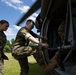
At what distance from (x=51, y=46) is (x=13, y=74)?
5.19 feet

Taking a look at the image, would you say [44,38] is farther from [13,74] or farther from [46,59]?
[13,74]

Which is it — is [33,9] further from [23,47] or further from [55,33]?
[23,47]

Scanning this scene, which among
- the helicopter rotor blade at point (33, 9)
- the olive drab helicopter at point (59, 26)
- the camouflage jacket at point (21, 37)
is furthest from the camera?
the helicopter rotor blade at point (33, 9)

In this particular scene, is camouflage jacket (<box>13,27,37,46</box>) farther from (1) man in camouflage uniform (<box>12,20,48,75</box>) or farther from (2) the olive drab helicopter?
(2) the olive drab helicopter

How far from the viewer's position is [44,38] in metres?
6.62

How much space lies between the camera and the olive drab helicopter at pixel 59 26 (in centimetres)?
532

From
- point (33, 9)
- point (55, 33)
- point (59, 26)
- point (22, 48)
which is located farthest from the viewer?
point (33, 9)

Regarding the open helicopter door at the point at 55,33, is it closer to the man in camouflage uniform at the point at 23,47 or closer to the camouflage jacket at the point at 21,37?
the man in camouflage uniform at the point at 23,47

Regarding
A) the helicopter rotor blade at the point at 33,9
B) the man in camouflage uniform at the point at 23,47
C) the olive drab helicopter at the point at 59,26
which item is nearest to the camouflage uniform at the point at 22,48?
the man in camouflage uniform at the point at 23,47

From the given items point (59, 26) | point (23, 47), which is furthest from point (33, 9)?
point (23, 47)

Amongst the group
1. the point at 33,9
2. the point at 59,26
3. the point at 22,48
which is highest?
the point at 33,9

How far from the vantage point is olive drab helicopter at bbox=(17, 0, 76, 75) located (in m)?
5.32

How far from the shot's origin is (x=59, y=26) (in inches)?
262

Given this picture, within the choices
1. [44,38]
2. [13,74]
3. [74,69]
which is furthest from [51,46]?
[74,69]
